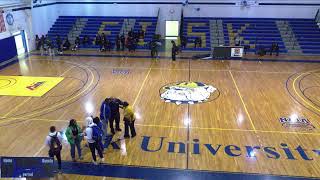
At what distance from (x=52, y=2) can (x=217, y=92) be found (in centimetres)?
1792

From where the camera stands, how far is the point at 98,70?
1652cm

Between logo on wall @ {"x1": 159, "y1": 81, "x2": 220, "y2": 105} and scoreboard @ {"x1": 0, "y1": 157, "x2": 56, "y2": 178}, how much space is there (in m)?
6.77

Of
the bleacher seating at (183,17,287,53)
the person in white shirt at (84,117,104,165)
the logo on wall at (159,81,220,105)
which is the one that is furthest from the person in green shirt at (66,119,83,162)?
the bleacher seating at (183,17,287,53)

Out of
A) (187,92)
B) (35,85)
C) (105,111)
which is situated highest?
(105,111)

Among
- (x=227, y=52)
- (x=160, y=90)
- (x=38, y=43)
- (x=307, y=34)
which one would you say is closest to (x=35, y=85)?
(x=160, y=90)

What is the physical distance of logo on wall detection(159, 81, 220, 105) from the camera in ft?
40.3

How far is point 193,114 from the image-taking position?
11.0 meters

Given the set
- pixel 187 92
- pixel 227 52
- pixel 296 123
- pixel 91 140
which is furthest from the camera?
pixel 227 52

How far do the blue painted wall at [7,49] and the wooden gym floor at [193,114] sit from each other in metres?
1.76

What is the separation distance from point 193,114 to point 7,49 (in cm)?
1392

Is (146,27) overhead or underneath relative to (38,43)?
overhead

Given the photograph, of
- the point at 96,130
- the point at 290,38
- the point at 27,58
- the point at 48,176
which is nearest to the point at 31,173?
the point at 48,176

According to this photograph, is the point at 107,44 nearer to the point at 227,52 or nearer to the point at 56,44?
the point at 56,44

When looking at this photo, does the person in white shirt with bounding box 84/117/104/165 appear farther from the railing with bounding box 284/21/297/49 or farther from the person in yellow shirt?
the railing with bounding box 284/21/297/49
